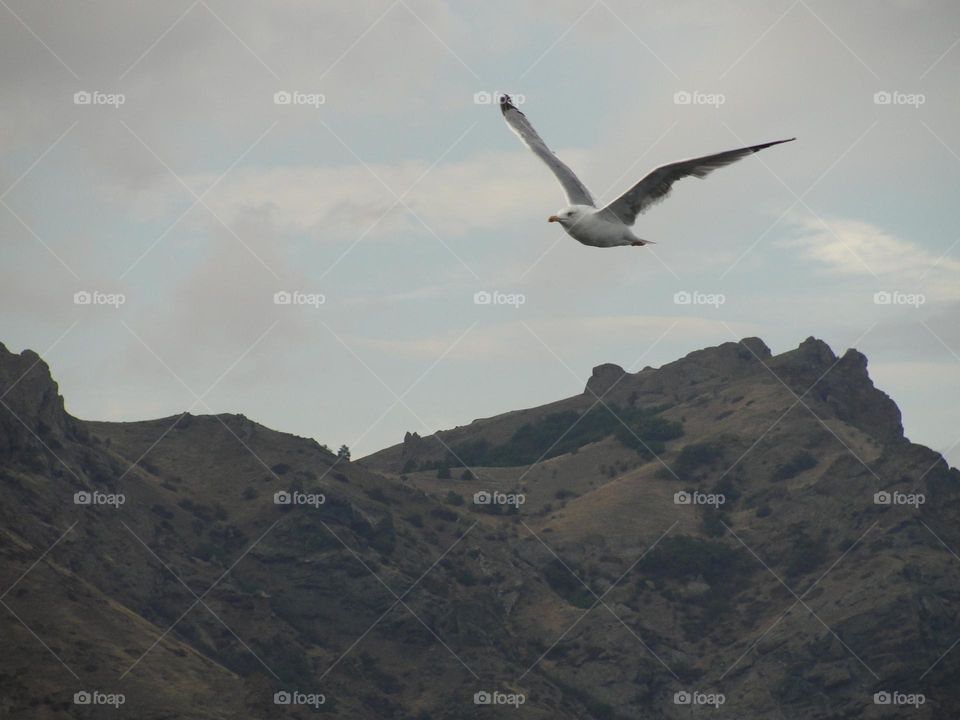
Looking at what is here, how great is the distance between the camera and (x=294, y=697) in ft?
419

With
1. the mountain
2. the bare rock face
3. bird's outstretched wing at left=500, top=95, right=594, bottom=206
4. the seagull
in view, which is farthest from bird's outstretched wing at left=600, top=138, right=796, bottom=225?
the bare rock face

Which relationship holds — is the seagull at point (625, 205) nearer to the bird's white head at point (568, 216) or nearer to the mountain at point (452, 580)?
the bird's white head at point (568, 216)

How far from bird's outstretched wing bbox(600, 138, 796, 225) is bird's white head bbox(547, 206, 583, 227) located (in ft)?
3.63

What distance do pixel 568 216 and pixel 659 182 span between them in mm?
3206

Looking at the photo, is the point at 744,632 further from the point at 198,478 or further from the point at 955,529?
the point at 198,478

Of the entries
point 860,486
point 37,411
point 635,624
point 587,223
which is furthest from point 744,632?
point 587,223

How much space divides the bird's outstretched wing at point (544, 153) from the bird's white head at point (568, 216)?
248cm

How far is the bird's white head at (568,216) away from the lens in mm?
36062

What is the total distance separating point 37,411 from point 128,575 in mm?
21423

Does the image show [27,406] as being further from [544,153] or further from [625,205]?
[625,205]

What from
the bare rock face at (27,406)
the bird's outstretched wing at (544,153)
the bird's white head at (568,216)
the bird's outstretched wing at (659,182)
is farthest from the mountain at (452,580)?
the bird's outstretched wing at (659,182)

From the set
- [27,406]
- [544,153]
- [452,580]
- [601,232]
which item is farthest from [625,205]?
[452,580]

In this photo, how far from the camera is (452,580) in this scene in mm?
158000

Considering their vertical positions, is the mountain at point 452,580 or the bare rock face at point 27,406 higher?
the bare rock face at point 27,406
